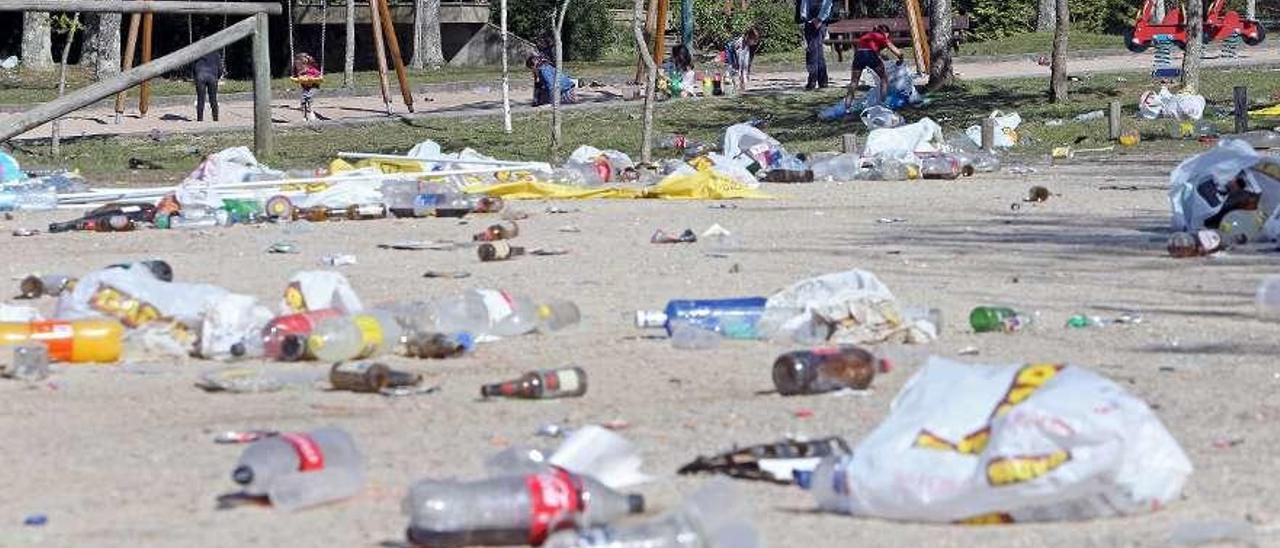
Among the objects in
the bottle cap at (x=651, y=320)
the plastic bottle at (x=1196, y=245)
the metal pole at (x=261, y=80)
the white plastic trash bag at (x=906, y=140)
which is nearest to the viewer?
the bottle cap at (x=651, y=320)

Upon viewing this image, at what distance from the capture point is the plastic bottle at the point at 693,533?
4922 mm

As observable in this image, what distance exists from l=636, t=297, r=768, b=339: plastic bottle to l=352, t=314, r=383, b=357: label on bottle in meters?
1.19

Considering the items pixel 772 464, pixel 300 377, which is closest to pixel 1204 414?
pixel 772 464

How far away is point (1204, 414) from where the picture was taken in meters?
7.01

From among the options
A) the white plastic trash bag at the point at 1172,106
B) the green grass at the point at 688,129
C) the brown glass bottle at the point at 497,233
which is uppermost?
the brown glass bottle at the point at 497,233

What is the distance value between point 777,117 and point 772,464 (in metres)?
22.2

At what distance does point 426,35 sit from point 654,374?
34800 millimetres

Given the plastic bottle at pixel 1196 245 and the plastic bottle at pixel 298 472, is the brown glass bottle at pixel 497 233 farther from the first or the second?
the plastic bottle at pixel 298 472

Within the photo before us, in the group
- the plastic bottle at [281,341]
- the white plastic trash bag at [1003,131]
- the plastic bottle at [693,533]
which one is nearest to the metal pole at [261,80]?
the white plastic trash bag at [1003,131]

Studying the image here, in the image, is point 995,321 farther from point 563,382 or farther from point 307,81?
point 307,81

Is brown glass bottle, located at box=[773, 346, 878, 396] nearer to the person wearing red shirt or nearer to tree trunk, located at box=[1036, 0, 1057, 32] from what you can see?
the person wearing red shirt

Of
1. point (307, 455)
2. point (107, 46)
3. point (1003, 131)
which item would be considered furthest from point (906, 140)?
point (107, 46)

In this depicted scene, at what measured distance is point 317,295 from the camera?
31.0 feet

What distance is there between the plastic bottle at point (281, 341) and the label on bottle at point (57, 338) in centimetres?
62
